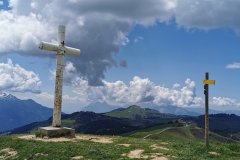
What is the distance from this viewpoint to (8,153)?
29.4 m

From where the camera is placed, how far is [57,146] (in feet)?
95.3

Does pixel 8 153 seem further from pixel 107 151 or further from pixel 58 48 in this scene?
pixel 58 48

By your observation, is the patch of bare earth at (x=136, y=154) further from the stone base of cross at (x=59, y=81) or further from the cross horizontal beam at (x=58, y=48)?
the cross horizontal beam at (x=58, y=48)

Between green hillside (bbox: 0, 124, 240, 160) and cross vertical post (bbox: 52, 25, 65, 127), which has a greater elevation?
cross vertical post (bbox: 52, 25, 65, 127)

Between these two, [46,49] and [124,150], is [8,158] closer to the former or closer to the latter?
[124,150]

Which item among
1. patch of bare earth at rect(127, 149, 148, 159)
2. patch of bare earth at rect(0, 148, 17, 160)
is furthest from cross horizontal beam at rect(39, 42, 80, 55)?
patch of bare earth at rect(127, 149, 148, 159)

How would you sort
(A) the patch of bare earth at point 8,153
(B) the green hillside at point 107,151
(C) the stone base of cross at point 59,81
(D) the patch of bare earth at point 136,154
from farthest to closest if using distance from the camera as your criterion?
1. (C) the stone base of cross at point 59,81
2. (A) the patch of bare earth at point 8,153
3. (B) the green hillside at point 107,151
4. (D) the patch of bare earth at point 136,154

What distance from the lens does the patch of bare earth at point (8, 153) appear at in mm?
28406

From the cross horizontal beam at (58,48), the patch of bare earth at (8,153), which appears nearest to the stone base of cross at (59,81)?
the cross horizontal beam at (58,48)

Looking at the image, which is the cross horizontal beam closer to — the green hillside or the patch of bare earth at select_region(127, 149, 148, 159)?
the green hillside

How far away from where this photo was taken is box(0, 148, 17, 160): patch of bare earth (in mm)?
28406

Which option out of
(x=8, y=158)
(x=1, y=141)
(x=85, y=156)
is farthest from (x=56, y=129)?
(x=85, y=156)

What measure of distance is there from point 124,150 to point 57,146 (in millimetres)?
5311

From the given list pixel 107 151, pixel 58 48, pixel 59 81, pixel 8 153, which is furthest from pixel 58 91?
pixel 107 151
